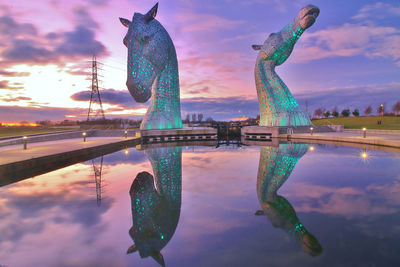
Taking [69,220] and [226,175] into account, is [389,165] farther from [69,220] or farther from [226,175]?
[69,220]

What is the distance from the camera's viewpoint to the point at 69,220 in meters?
4.57

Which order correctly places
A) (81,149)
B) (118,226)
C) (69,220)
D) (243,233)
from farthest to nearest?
(81,149), (69,220), (118,226), (243,233)

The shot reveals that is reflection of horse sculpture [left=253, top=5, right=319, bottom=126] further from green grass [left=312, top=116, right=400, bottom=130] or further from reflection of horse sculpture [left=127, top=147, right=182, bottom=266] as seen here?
reflection of horse sculpture [left=127, top=147, right=182, bottom=266]

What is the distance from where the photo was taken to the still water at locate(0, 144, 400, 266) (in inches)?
129

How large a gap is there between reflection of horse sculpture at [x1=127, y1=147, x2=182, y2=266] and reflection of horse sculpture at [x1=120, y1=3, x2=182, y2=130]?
8.26 meters

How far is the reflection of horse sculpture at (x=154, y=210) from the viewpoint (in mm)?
3645

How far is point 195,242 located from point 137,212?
171cm

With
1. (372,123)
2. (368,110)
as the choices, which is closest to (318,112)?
(368,110)

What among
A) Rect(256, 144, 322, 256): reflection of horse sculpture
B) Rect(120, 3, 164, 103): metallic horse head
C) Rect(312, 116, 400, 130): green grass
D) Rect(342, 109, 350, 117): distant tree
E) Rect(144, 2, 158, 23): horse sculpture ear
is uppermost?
Rect(144, 2, 158, 23): horse sculpture ear

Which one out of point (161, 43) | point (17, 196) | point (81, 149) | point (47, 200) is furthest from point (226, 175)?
point (161, 43)

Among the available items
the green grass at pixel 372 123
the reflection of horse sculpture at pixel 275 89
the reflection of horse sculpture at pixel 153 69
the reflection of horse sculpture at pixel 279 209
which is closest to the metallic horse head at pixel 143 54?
the reflection of horse sculpture at pixel 153 69

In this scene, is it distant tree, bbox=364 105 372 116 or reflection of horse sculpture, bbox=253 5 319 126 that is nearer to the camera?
reflection of horse sculpture, bbox=253 5 319 126

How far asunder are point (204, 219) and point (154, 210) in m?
1.14

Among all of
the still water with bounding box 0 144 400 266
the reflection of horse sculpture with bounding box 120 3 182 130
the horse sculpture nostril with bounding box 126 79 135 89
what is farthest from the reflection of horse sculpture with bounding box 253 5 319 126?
the still water with bounding box 0 144 400 266
